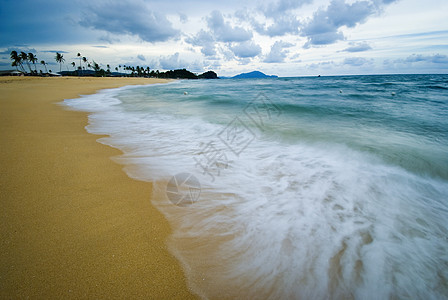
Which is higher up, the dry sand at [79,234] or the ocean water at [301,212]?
the dry sand at [79,234]

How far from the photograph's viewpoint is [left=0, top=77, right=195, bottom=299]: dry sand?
4.91 feet

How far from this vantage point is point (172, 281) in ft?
5.21

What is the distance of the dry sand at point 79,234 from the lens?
58.9 inches

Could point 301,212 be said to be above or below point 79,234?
below

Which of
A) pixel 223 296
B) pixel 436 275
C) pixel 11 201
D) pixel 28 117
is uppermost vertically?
pixel 28 117

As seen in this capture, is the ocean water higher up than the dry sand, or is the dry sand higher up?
the dry sand

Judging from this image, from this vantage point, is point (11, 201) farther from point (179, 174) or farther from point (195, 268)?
point (195, 268)

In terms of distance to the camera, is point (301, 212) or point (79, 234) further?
point (301, 212)

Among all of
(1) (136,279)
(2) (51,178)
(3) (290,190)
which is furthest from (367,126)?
(2) (51,178)

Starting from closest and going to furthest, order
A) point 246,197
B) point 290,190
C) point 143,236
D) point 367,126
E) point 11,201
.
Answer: point 143,236, point 11,201, point 246,197, point 290,190, point 367,126

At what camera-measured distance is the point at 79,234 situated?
194 centimetres

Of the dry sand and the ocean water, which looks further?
the ocean water

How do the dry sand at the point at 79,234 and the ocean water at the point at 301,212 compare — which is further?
the ocean water at the point at 301,212

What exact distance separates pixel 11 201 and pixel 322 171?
4.99 metres
